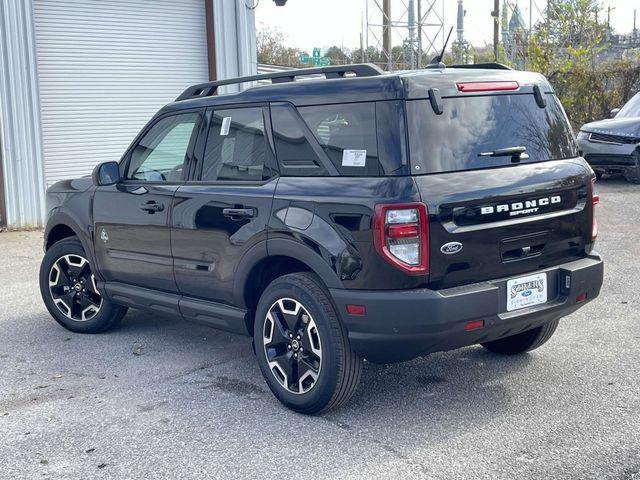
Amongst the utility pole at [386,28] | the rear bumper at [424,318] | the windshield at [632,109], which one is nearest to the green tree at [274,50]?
the utility pole at [386,28]

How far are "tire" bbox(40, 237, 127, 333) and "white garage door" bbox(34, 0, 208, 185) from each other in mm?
6420

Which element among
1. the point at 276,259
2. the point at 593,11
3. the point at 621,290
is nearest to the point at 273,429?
the point at 276,259

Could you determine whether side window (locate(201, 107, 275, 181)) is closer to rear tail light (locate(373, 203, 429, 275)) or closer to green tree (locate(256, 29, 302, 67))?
rear tail light (locate(373, 203, 429, 275))

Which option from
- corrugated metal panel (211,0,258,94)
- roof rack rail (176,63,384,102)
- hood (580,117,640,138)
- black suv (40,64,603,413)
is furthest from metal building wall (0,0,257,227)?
hood (580,117,640,138)

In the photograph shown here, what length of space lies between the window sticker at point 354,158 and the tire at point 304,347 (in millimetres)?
665

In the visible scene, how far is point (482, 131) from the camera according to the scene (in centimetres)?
464

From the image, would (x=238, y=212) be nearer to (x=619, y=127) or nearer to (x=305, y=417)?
(x=305, y=417)

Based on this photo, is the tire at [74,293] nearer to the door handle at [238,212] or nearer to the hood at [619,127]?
the door handle at [238,212]

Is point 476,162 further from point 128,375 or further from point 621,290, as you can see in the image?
point 621,290

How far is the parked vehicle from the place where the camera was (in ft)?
48.2

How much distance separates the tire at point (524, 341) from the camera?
5508 millimetres

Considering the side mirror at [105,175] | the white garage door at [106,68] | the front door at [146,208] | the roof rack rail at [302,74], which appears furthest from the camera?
the white garage door at [106,68]

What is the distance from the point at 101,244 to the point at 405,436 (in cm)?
291

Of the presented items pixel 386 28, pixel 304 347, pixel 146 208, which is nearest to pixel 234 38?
pixel 146 208
